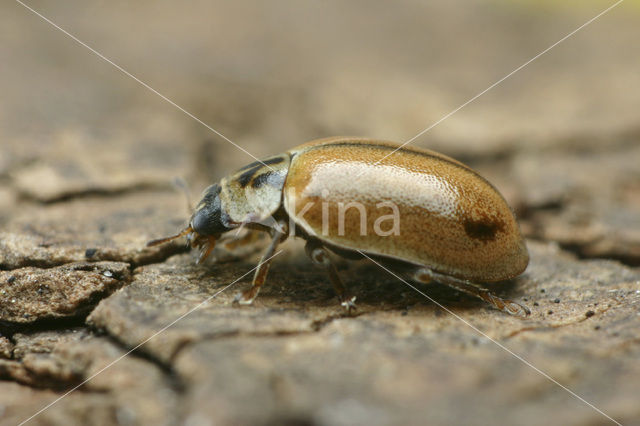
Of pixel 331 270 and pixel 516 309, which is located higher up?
pixel 331 270

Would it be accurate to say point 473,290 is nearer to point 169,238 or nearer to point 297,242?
point 297,242

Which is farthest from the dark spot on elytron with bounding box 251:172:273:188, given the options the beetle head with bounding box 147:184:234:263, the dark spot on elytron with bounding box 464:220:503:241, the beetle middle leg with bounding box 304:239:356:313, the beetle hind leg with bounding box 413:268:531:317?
the dark spot on elytron with bounding box 464:220:503:241

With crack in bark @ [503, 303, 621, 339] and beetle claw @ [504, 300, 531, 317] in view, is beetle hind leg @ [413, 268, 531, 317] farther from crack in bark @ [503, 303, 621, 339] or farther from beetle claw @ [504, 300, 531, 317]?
crack in bark @ [503, 303, 621, 339]

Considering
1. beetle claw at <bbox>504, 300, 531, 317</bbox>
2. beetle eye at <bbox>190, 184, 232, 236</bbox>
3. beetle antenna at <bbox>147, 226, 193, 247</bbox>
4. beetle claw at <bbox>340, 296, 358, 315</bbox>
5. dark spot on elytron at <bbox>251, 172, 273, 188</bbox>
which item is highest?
dark spot on elytron at <bbox>251, 172, 273, 188</bbox>

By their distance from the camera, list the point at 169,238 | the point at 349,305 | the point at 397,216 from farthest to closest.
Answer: the point at 169,238 → the point at 397,216 → the point at 349,305

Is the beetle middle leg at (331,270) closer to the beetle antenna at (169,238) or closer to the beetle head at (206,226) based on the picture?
the beetle head at (206,226)

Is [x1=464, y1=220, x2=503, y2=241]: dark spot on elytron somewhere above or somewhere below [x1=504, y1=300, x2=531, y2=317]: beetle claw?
above

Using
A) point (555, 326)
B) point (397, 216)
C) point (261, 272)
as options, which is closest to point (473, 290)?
point (555, 326)

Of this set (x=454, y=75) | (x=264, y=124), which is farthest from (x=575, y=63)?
(x=264, y=124)
